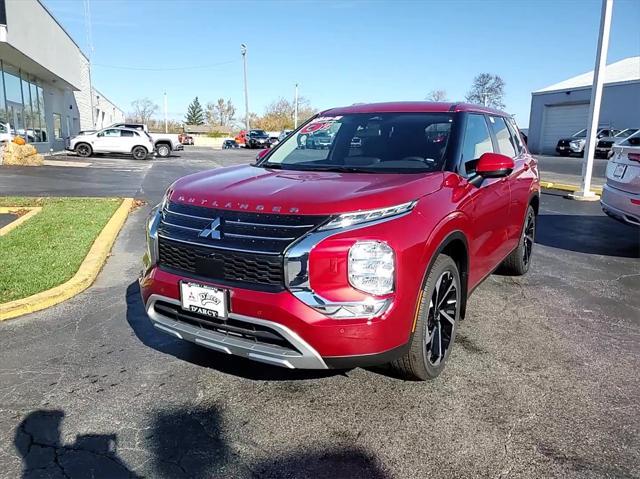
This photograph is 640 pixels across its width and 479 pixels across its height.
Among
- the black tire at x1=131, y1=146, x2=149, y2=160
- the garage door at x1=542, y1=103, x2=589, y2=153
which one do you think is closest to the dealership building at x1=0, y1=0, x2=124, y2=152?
the black tire at x1=131, y1=146, x2=149, y2=160

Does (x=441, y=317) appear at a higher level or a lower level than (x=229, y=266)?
lower

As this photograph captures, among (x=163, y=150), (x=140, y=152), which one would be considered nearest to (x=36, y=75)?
(x=140, y=152)

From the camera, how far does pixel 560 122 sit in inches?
1521

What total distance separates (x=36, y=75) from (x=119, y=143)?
5.00 m

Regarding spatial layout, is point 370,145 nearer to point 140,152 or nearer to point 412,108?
point 412,108

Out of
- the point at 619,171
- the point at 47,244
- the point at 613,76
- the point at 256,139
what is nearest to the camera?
the point at 47,244

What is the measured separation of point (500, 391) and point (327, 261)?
1526mm

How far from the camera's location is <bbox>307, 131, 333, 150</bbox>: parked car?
427cm

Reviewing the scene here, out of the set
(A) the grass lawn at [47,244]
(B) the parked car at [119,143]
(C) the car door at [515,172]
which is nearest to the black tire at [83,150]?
(B) the parked car at [119,143]

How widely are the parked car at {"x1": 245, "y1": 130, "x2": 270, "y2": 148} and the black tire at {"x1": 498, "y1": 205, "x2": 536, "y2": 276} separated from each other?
128ft

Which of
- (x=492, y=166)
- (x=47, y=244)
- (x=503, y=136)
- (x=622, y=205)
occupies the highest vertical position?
(x=503, y=136)

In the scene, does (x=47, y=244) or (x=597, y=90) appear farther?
(x=597, y=90)

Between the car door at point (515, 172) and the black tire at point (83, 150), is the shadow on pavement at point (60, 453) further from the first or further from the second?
the black tire at point (83, 150)

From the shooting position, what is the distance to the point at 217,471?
94.1 inches
